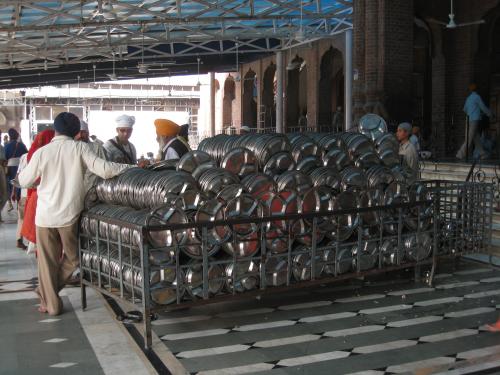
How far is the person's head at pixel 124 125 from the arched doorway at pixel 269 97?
2663cm

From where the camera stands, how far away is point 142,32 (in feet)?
74.4

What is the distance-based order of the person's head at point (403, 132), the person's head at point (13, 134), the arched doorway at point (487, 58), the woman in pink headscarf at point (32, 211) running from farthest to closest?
the arched doorway at point (487, 58), the person's head at point (13, 134), the person's head at point (403, 132), the woman in pink headscarf at point (32, 211)

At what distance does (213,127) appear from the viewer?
1580 inches

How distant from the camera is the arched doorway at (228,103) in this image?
41.0 meters

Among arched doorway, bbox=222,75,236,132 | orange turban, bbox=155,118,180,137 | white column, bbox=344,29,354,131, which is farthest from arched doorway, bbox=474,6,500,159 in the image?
arched doorway, bbox=222,75,236,132

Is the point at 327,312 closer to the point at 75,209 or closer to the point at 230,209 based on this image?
the point at 230,209

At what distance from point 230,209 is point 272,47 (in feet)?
84.6

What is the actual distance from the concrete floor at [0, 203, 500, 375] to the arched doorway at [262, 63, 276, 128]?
88.7 feet

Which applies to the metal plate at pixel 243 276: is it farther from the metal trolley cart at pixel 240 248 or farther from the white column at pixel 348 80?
the white column at pixel 348 80

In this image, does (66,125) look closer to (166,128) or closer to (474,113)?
(166,128)

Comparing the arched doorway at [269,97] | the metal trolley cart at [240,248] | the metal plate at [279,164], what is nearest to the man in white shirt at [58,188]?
the metal trolley cart at [240,248]

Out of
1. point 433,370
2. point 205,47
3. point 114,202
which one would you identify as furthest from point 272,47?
point 433,370

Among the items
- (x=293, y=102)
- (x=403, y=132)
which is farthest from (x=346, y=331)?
(x=293, y=102)

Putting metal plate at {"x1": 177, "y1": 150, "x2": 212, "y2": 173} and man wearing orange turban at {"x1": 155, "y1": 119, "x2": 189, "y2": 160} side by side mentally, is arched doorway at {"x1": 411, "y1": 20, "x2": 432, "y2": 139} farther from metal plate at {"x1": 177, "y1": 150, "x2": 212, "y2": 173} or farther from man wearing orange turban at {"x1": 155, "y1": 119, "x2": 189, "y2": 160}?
metal plate at {"x1": 177, "y1": 150, "x2": 212, "y2": 173}
